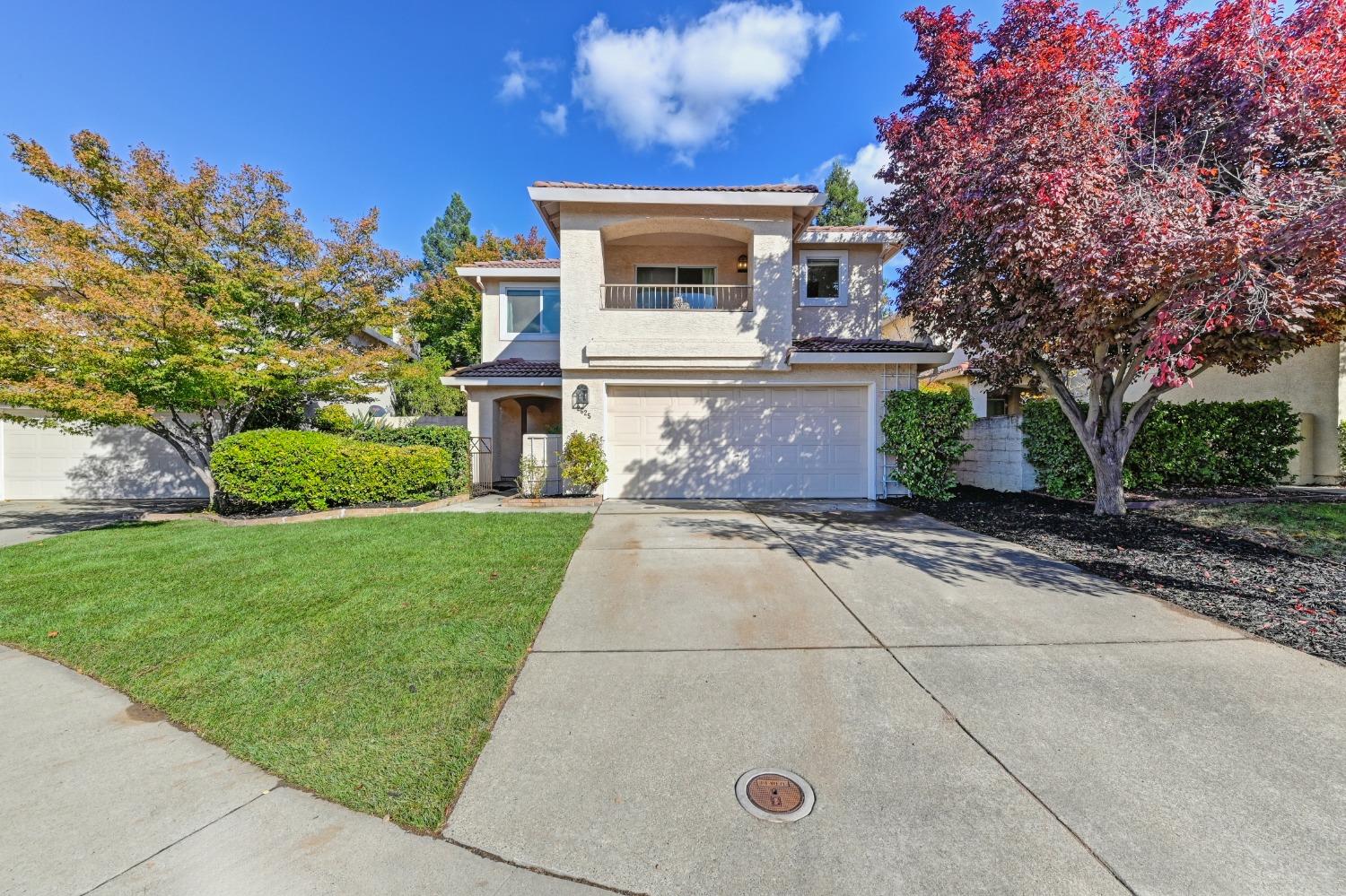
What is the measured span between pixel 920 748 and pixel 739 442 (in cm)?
792

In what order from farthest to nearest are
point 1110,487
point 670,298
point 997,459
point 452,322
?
1. point 452,322
2. point 670,298
3. point 997,459
4. point 1110,487

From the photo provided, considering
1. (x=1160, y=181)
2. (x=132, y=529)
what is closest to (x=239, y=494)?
(x=132, y=529)

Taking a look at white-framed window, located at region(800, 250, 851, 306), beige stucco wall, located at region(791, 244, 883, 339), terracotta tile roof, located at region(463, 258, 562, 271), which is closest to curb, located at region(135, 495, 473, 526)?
terracotta tile roof, located at region(463, 258, 562, 271)

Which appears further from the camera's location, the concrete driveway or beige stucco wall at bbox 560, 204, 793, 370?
beige stucco wall at bbox 560, 204, 793, 370

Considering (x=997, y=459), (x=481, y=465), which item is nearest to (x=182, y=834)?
(x=481, y=465)

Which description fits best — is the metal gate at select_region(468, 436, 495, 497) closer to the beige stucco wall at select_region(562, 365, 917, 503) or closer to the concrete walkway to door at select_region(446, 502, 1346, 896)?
the beige stucco wall at select_region(562, 365, 917, 503)

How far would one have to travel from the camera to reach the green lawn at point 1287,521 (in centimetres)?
570

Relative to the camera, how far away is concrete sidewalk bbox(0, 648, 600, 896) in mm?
1774

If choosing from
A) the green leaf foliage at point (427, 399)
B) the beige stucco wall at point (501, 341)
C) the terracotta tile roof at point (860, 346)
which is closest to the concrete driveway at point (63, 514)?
the green leaf foliage at point (427, 399)

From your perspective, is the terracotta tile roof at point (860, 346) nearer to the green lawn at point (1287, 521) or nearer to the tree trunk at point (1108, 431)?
the tree trunk at point (1108, 431)

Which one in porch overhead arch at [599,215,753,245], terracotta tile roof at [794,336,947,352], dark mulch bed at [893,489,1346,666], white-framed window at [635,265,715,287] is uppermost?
porch overhead arch at [599,215,753,245]

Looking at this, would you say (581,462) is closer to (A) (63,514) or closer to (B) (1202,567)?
(B) (1202,567)

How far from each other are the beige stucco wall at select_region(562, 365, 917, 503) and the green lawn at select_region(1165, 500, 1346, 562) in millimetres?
4323

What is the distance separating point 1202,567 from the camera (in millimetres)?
5160
